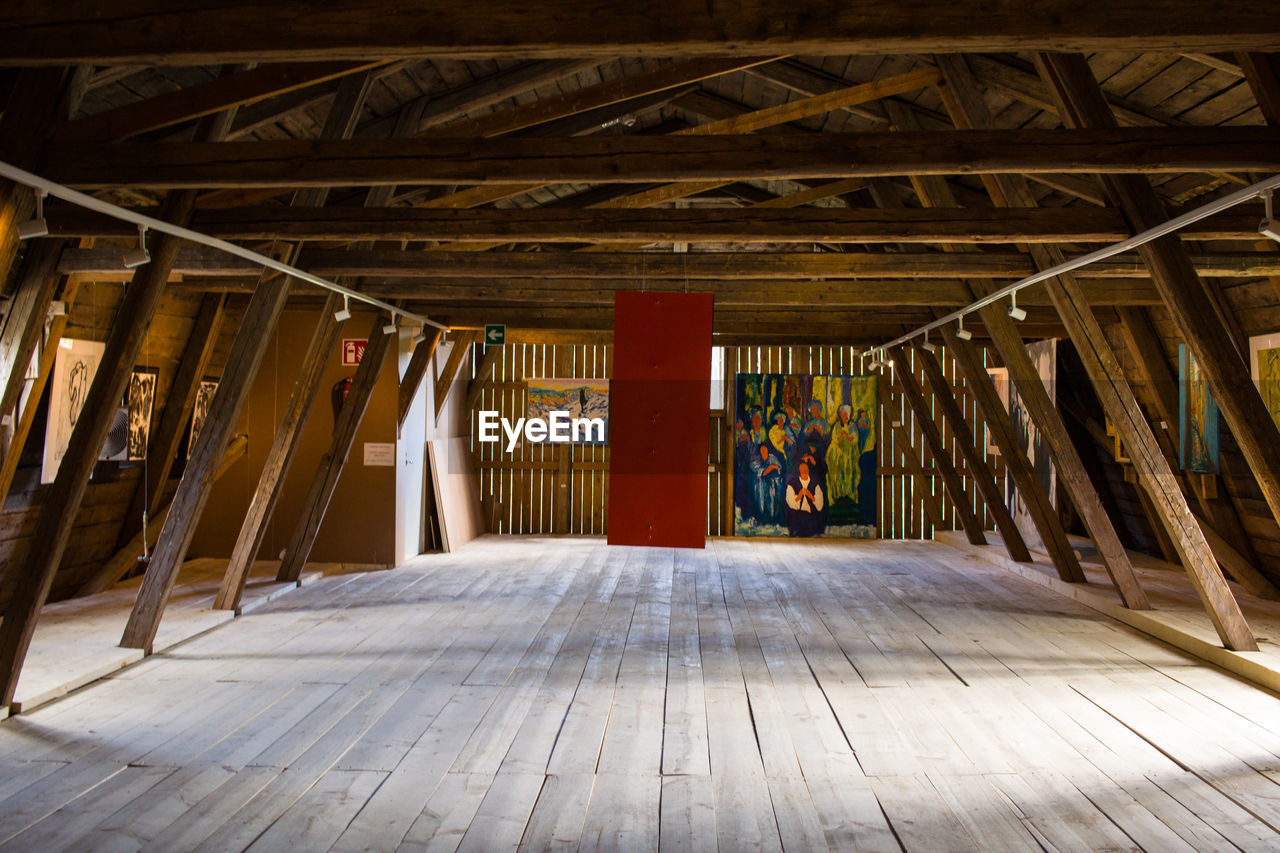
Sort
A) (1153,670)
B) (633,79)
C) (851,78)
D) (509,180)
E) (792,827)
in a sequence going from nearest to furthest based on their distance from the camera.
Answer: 1. (792,827)
2. (509,180)
3. (1153,670)
4. (633,79)
5. (851,78)

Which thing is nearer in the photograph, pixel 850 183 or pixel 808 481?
pixel 850 183

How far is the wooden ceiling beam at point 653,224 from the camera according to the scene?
5.55 metres

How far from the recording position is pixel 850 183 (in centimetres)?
937

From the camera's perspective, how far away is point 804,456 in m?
12.8

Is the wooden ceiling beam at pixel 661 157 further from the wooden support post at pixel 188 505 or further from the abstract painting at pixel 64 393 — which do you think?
the abstract painting at pixel 64 393

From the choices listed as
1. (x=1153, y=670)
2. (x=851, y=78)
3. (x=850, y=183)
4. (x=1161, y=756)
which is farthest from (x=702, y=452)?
(x=850, y=183)

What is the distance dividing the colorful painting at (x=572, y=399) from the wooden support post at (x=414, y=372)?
2994mm

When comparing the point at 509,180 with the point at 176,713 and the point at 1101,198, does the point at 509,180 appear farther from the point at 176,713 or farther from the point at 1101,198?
the point at 1101,198

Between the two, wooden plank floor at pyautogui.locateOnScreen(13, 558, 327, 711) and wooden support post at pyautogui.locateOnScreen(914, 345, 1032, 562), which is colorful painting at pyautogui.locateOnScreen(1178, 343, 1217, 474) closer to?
wooden support post at pyautogui.locateOnScreen(914, 345, 1032, 562)

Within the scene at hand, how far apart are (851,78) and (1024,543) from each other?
5280 millimetres

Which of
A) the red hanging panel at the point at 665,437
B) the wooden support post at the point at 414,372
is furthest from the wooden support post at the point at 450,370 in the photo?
the red hanging panel at the point at 665,437

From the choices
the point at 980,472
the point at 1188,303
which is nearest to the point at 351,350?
the point at 980,472

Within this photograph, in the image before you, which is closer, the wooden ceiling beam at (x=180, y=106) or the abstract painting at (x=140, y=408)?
the wooden ceiling beam at (x=180, y=106)

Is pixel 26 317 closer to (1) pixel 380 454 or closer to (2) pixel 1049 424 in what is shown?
(1) pixel 380 454
